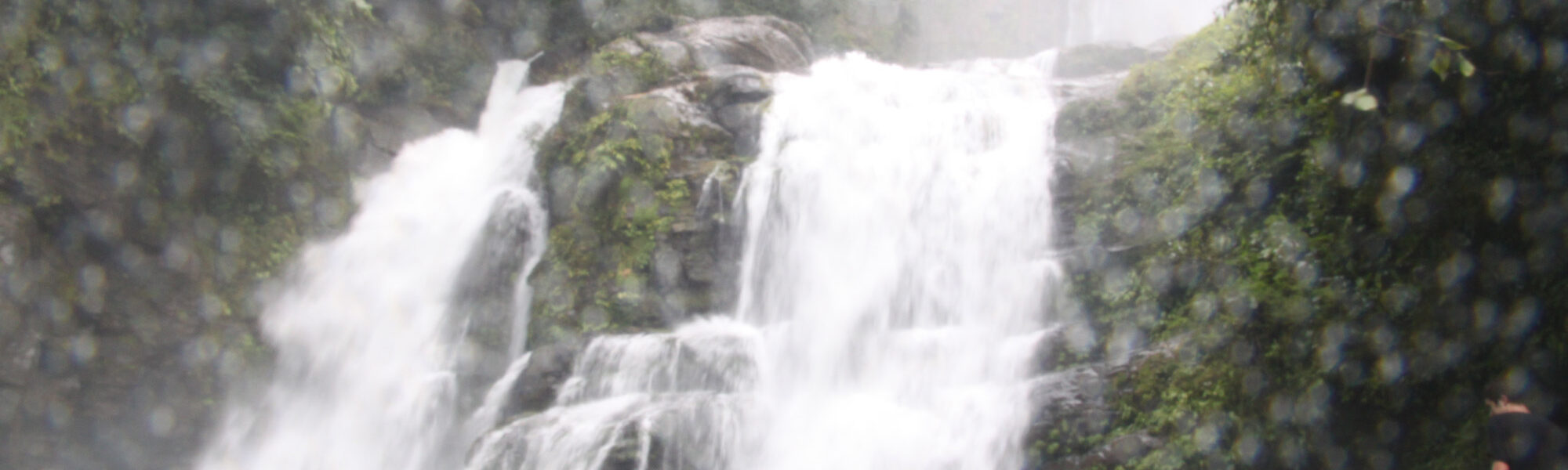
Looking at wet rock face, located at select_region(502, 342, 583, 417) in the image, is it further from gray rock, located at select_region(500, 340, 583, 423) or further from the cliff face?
the cliff face

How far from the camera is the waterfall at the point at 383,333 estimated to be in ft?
33.8

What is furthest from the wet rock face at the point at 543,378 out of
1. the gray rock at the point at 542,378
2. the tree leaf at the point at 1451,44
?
the tree leaf at the point at 1451,44

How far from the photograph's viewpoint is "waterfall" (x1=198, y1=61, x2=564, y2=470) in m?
10.3

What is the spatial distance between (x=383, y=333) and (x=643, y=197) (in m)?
4.10

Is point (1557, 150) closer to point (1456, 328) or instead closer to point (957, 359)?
point (1456, 328)

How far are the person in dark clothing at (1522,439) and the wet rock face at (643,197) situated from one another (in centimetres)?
744

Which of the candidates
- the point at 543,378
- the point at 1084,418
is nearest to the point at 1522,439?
the point at 1084,418

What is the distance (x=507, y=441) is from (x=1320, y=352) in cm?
679

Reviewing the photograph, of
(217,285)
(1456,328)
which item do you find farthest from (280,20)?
(1456,328)

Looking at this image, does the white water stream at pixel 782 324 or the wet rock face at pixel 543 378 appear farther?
the wet rock face at pixel 543 378

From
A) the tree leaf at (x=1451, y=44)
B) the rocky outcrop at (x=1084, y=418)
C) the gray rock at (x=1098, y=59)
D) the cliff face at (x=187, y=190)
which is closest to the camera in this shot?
the tree leaf at (x=1451, y=44)

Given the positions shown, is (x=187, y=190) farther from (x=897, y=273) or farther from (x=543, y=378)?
(x=897, y=273)

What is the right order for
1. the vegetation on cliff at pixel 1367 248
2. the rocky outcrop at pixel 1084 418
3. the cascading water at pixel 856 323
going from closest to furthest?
the vegetation on cliff at pixel 1367 248
the rocky outcrop at pixel 1084 418
the cascading water at pixel 856 323

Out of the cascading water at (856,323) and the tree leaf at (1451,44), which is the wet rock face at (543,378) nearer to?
the cascading water at (856,323)
